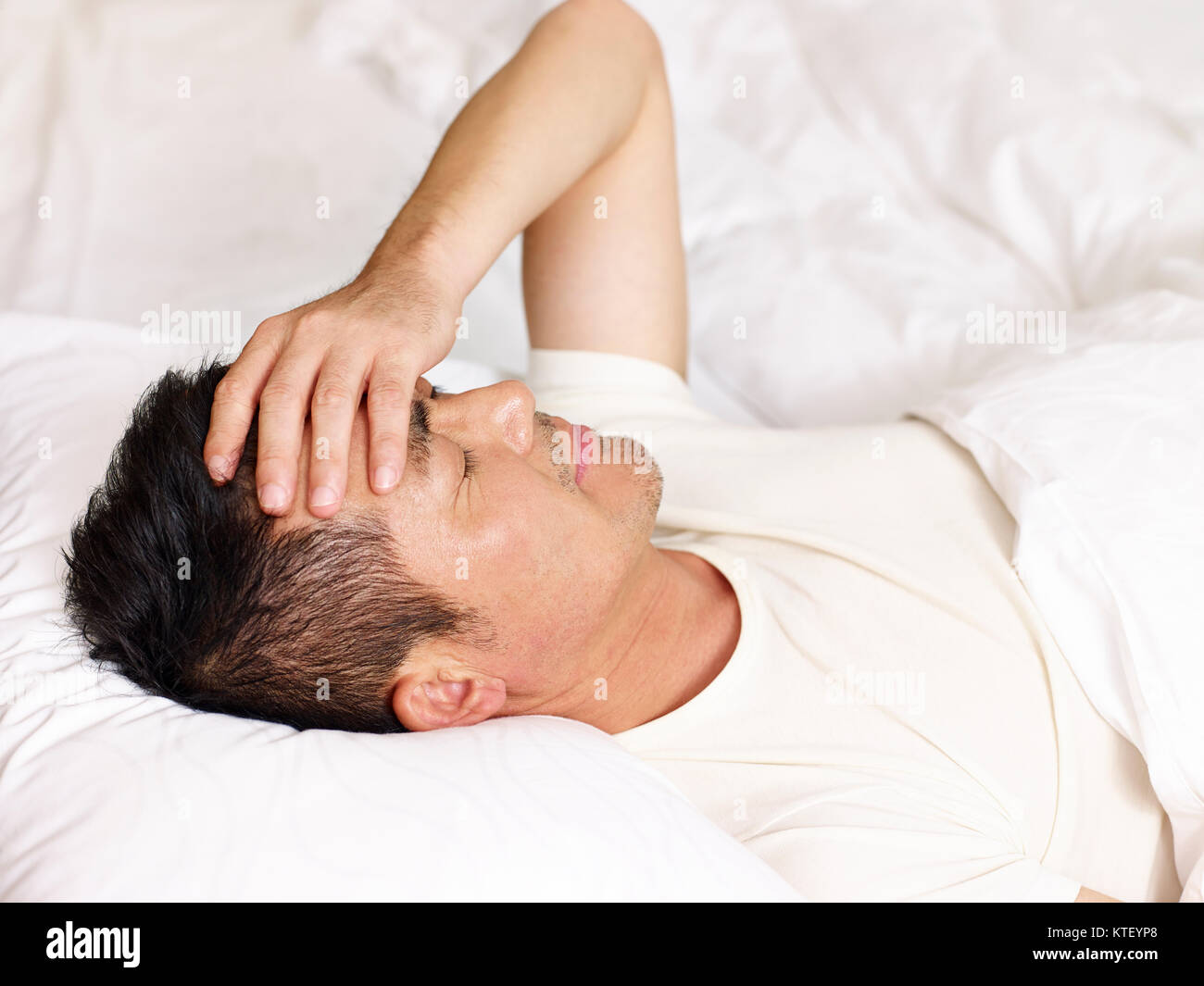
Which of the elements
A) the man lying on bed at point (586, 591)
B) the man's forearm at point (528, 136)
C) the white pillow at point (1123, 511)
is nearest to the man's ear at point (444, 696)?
the man lying on bed at point (586, 591)

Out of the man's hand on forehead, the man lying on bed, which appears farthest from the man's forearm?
the man's hand on forehead

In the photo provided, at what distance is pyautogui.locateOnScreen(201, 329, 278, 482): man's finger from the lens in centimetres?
88

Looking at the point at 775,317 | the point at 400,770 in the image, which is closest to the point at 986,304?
the point at 775,317

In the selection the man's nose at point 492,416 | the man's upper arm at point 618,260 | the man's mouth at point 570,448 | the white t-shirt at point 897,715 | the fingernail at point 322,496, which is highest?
the man's upper arm at point 618,260

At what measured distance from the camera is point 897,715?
1.03m

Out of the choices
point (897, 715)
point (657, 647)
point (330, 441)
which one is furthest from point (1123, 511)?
point (330, 441)

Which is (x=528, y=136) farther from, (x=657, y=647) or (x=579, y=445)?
(x=657, y=647)

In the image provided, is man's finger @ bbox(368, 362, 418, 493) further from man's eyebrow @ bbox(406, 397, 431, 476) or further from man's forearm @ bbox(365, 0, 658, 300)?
man's forearm @ bbox(365, 0, 658, 300)

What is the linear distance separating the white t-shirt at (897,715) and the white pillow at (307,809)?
0.14 meters

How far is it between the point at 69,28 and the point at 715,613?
5.13 ft

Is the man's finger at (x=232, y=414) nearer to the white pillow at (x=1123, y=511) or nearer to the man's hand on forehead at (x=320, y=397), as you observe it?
the man's hand on forehead at (x=320, y=397)

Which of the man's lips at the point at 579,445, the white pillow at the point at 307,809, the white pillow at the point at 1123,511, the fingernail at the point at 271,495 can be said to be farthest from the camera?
the man's lips at the point at 579,445

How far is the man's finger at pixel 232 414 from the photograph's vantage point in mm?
881
